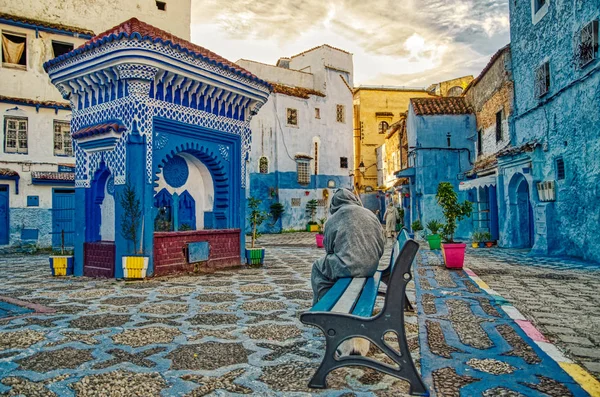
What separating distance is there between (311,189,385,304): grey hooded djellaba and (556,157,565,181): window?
1021cm

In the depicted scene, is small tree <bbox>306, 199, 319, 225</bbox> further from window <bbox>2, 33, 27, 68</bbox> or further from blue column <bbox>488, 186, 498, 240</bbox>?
window <bbox>2, 33, 27, 68</bbox>

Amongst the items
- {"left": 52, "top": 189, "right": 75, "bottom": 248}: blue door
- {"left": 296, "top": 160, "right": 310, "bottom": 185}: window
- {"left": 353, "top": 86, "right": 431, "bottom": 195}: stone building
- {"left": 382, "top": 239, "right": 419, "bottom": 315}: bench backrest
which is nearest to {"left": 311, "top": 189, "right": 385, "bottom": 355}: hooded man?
{"left": 382, "top": 239, "right": 419, "bottom": 315}: bench backrest

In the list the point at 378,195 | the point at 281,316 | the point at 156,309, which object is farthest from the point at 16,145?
the point at 378,195

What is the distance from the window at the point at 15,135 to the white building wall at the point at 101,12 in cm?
472

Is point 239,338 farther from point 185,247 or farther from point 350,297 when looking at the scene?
point 185,247

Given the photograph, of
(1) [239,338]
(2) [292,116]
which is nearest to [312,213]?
(2) [292,116]

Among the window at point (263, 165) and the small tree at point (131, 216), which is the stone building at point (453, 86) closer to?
the window at point (263, 165)

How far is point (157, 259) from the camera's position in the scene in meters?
9.55

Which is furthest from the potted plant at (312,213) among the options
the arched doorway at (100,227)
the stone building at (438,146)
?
the arched doorway at (100,227)

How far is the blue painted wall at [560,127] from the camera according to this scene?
35.0 feet

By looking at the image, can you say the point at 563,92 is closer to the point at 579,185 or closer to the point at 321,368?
the point at 579,185

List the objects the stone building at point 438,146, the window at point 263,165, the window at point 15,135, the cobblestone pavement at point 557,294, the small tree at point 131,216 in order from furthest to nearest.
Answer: the window at point 263,165 < the stone building at point 438,146 < the window at point 15,135 < the small tree at point 131,216 < the cobblestone pavement at point 557,294

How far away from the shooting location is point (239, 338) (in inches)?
189

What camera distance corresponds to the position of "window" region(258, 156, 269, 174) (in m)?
29.5
